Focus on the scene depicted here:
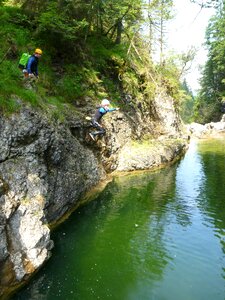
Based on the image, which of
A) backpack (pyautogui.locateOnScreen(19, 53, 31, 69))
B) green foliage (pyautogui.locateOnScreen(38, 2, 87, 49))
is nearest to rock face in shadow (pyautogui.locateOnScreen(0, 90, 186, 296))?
backpack (pyautogui.locateOnScreen(19, 53, 31, 69))

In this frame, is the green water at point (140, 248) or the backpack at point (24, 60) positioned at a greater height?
the backpack at point (24, 60)

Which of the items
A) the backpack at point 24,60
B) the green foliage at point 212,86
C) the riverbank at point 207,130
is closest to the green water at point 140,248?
the backpack at point 24,60

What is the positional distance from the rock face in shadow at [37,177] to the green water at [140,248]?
901mm

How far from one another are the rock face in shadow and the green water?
901 mm

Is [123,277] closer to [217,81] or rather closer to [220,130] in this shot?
[220,130]

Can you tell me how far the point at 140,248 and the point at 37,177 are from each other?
17.4ft

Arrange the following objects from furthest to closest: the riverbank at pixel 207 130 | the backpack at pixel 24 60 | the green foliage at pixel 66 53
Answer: the riverbank at pixel 207 130, the green foliage at pixel 66 53, the backpack at pixel 24 60

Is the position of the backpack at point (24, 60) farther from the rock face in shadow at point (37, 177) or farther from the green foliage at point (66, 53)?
the rock face in shadow at point (37, 177)

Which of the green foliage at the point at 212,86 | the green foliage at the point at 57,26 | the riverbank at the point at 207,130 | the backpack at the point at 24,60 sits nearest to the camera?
the backpack at the point at 24,60

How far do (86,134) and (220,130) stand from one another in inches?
2054

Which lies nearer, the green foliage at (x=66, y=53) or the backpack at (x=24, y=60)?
the backpack at (x=24, y=60)

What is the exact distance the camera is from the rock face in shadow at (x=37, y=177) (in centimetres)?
1082

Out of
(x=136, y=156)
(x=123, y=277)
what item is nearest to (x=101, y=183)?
(x=136, y=156)

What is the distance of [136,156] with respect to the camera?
88.3 feet
